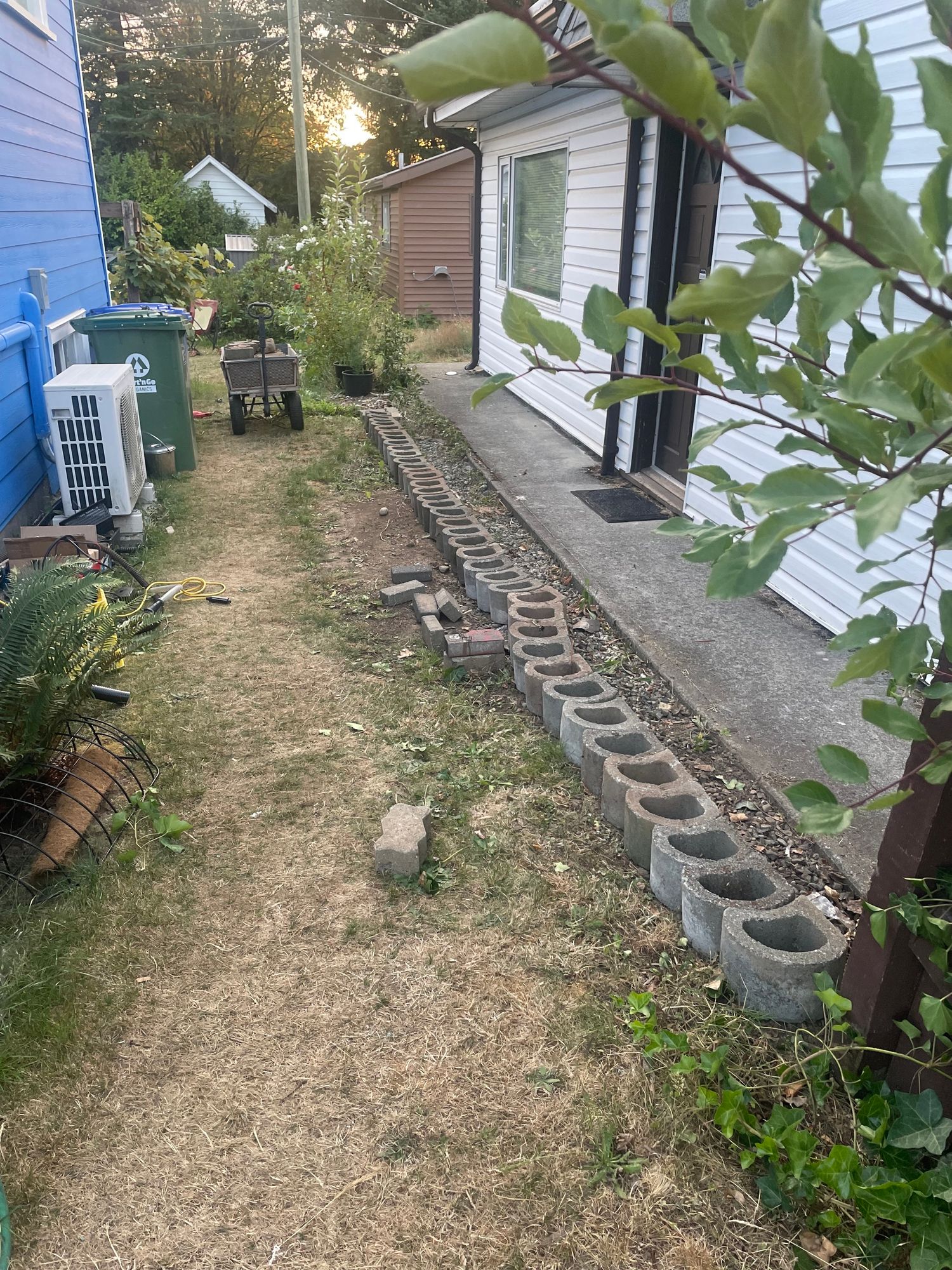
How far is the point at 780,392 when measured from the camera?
78 centimetres

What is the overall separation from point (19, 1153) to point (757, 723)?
2.58m

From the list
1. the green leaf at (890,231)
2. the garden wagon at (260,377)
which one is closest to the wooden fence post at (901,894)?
the green leaf at (890,231)

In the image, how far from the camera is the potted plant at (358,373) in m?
10.5

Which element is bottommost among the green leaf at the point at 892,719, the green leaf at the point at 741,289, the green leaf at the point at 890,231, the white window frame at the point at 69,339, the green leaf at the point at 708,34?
the white window frame at the point at 69,339

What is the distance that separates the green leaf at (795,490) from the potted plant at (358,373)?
10.4 m

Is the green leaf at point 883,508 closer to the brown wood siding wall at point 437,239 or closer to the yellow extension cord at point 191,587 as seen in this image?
the yellow extension cord at point 191,587

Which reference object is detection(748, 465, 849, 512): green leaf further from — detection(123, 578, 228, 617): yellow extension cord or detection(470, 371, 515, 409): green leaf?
detection(123, 578, 228, 617): yellow extension cord

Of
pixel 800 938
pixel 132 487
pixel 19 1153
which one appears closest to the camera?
pixel 19 1153

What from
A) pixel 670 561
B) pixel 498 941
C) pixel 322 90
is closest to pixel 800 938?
pixel 498 941

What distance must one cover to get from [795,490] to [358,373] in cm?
1047

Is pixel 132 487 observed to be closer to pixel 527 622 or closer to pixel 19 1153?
pixel 527 622

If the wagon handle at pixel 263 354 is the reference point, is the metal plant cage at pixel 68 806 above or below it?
below

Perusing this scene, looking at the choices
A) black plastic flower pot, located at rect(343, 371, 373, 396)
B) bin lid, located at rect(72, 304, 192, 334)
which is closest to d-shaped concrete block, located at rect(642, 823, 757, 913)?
bin lid, located at rect(72, 304, 192, 334)

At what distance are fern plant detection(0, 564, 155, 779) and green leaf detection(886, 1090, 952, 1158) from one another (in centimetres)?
240
